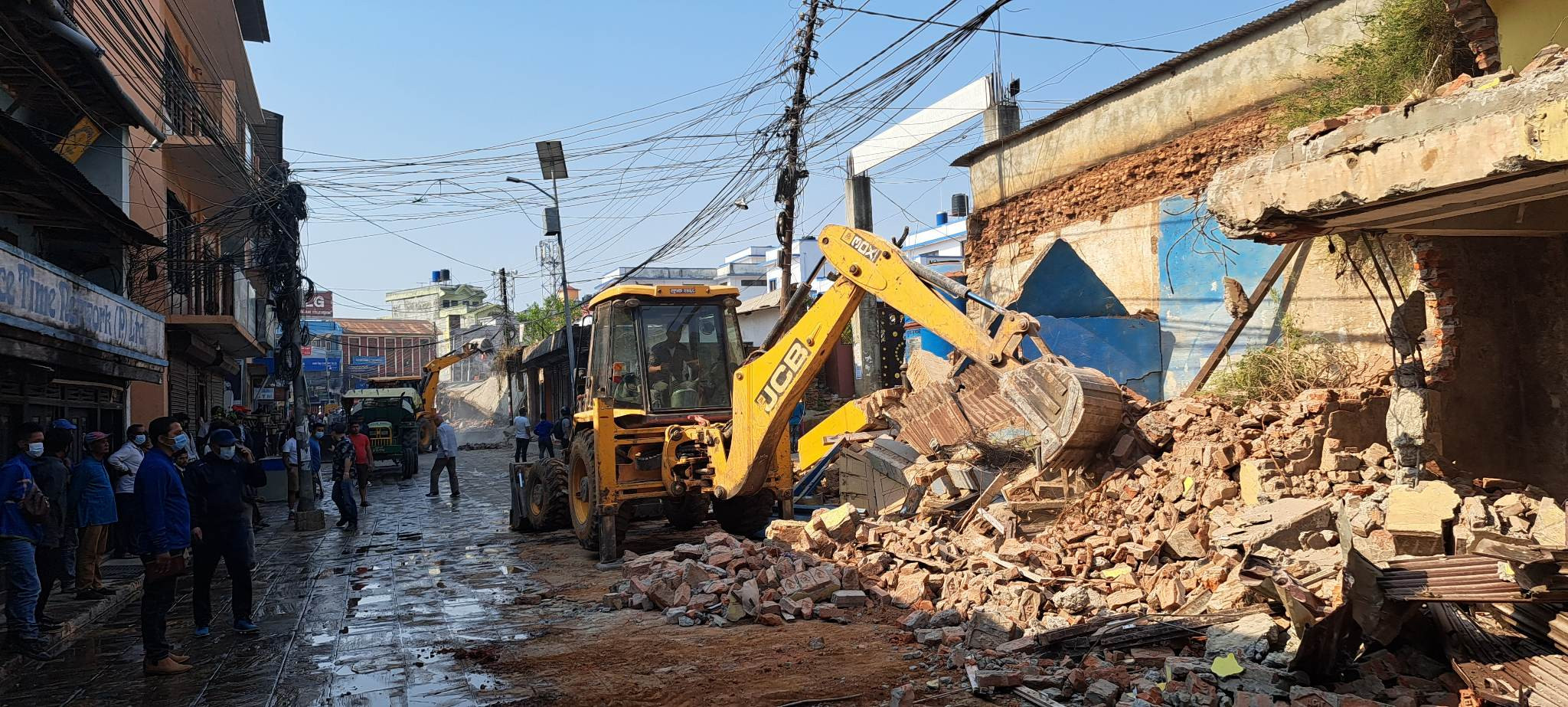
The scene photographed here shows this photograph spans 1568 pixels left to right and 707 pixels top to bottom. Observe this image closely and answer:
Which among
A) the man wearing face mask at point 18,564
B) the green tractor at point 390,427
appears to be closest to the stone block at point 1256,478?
the man wearing face mask at point 18,564

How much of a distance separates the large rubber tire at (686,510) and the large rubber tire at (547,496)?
1.47 meters

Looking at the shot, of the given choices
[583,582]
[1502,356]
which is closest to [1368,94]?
[1502,356]

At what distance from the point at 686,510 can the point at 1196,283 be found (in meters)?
6.87

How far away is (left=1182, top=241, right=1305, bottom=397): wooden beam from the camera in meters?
10.9

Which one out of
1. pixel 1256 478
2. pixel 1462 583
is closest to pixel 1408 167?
pixel 1462 583

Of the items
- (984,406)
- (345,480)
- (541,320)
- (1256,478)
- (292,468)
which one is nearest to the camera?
(1256,478)

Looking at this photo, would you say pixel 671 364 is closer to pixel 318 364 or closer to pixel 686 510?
pixel 686 510

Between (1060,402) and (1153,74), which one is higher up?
(1153,74)

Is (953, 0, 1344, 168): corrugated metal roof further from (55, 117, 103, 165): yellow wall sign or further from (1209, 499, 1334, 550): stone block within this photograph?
(55, 117, 103, 165): yellow wall sign

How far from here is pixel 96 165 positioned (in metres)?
14.3

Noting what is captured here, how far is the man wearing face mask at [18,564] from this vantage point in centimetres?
743

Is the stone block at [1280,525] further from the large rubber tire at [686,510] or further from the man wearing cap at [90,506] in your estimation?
the man wearing cap at [90,506]

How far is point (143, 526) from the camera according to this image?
23.2ft

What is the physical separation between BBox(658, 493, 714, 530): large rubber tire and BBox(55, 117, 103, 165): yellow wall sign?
905 centimetres
